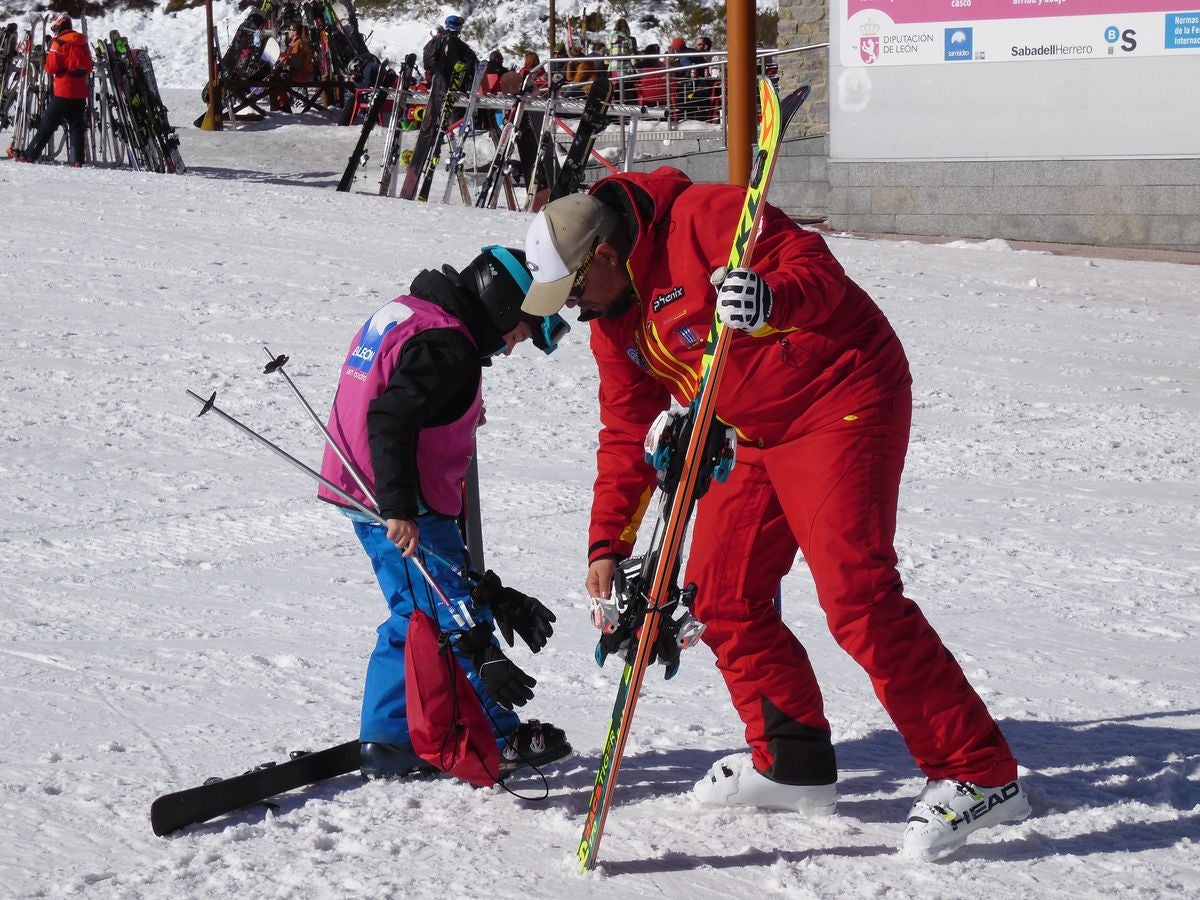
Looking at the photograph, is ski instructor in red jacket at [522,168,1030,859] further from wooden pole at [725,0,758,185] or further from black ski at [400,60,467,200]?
black ski at [400,60,467,200]

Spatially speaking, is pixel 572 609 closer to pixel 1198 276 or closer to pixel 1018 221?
pixel 1198 276

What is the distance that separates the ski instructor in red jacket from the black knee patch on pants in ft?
0.53

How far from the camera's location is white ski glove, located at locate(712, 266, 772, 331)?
2549mm

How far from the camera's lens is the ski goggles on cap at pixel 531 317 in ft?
10.3

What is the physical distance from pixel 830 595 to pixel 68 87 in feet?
45.0

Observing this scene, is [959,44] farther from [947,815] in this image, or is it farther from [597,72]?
[947,815]

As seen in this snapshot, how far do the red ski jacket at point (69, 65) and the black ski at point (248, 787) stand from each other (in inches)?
510

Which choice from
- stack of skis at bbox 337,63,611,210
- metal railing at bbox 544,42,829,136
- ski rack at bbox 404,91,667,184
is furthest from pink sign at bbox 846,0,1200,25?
metal railing at bbox 544,42,829,136

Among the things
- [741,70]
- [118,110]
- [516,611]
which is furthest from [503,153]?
[516,611]

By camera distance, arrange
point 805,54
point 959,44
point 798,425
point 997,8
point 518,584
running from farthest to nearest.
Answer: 1. point 805,54
2. point 959,44
3. point 997,8
4. point 518,584
5. point 798,425

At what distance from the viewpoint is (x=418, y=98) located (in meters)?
15.3

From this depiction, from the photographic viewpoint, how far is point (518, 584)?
4.89 m

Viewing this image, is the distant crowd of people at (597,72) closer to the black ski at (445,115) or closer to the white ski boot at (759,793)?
the black ski at (445,115)

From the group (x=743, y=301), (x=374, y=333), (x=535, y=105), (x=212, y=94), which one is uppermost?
(x=212, y=94)
